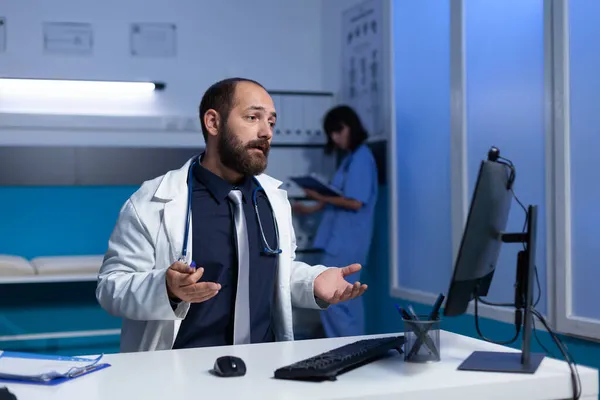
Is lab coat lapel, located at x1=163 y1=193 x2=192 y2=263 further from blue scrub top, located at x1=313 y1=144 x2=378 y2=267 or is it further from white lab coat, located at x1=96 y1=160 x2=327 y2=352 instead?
blue scrub top, located at x1=313 y1=144 x2=378 y2=267

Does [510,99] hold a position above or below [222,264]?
above

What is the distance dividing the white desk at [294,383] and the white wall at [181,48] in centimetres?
345

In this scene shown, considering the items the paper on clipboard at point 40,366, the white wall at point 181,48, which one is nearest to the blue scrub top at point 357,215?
the white wall at point 181,48

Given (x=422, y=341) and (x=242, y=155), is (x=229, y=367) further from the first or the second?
(x=242, y=155)

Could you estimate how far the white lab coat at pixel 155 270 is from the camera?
1.91 metres

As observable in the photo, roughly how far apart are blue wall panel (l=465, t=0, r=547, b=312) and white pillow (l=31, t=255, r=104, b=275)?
2.08m

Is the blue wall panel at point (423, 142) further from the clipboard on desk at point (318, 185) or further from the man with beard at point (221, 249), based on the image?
the man with beard at point (221, 249)

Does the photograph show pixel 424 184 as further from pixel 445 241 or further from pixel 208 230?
pixel 208 230

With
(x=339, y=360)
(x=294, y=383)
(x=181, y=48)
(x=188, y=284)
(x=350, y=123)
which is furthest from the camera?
(x=181, y=48)

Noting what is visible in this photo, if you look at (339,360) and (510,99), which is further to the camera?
(510,99)

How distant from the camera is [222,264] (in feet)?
7.05

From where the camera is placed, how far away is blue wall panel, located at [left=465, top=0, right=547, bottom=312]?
124 inches

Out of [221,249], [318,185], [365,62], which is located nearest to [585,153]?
[221,249]

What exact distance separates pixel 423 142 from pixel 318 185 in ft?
2.31
